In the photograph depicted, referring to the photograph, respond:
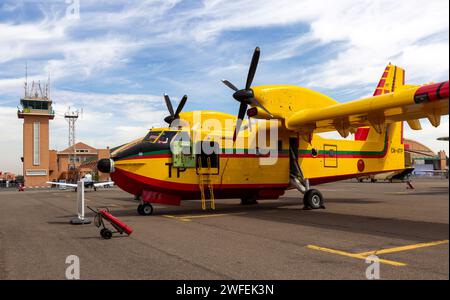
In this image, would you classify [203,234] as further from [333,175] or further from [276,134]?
[333,175]

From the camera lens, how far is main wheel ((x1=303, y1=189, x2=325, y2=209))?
16547mm

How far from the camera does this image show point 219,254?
7.60m

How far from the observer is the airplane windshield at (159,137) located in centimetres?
1510

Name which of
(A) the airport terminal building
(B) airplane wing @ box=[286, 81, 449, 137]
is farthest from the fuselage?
(A) the airport terminal building

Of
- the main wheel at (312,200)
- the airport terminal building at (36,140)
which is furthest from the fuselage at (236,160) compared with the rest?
the airport terminal building at (36,140)

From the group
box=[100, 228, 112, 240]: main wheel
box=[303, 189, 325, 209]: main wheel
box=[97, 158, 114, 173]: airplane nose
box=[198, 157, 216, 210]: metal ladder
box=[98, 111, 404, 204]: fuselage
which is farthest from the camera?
box=[303, 189, 325, 209]: main wheel

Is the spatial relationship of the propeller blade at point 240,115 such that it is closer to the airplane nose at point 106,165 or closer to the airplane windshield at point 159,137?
the airplane windshield at point 159,137

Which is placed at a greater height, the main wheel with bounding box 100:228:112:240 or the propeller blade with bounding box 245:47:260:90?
the propeller blade with bounding box 245:47:260:90

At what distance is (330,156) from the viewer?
61.7ft

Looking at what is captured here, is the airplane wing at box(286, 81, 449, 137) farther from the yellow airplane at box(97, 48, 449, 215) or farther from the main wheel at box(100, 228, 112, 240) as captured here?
the main wheel at box(100, 228, 112, 240)

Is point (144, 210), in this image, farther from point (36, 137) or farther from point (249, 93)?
point (36, 137)

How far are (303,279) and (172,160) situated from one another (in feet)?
33.6

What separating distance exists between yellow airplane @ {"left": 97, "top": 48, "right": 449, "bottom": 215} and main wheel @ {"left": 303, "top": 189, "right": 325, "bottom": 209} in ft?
0.15
